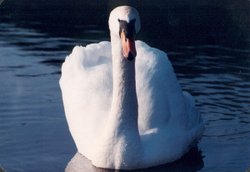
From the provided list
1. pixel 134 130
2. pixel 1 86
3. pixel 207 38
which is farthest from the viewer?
pixel 207 38

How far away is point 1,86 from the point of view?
1085 centimetres

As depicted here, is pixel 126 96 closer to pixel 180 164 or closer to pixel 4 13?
pixel 180 164

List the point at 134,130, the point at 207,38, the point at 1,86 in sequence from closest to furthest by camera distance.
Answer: the point at 134,130
the point at 1,86
the point at 207,38

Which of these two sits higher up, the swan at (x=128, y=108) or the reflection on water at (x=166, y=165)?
the swan at (x=128, y=108)

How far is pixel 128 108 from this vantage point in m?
8.48

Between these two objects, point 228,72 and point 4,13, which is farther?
point 4,13

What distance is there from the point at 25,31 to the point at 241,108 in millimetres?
4639

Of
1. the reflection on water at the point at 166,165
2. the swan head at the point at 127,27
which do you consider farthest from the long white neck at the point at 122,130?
the swan head at the point at 127,27

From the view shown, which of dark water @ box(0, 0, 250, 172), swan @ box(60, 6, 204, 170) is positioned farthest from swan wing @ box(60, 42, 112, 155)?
dark water @ box(0, 0, 250, 172)

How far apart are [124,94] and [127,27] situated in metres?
0.77

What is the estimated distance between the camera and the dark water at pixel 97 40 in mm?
8828

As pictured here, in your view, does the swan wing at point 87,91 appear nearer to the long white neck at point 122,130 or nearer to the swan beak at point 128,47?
the long white neck at point 122,130

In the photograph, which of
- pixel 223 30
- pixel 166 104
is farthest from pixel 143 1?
pixel 166 104

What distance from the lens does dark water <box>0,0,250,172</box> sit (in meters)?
8.83
